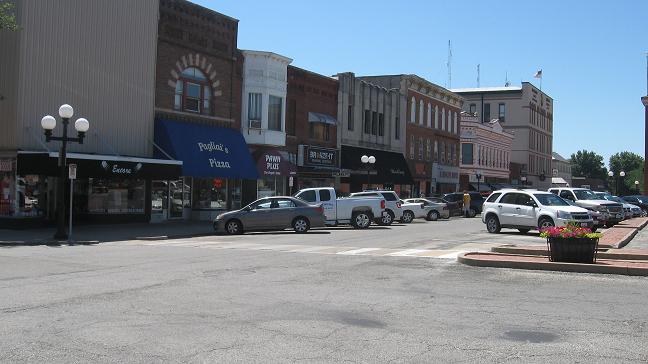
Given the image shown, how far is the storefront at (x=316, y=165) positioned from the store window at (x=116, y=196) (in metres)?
11.5

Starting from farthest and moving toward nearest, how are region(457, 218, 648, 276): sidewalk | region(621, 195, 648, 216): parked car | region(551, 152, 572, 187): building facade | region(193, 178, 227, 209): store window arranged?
1. region(551, 152, 572, 187): building facade
2. region(621, 195, 648, 216): parked car
3. region(193, 178, 227, 209): store window
4. region(457, 218, 648, 276): sidewalk

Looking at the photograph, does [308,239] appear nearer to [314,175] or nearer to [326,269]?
[326,269]

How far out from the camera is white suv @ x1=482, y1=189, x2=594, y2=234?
2318cm

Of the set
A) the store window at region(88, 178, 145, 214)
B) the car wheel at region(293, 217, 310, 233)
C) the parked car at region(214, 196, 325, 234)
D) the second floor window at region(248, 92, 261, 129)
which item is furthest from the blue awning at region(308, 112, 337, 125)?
the car wheel at region(293, 217, 310, 233)

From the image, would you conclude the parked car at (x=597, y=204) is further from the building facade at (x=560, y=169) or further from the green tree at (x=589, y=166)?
the green tree at (x=589, y=166)

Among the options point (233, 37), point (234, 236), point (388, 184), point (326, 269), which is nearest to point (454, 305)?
point (326, 269)

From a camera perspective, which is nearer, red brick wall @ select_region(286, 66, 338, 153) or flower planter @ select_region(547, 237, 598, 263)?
flower planter @ select_region(547, 237, 598, 263)

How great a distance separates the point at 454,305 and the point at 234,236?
16027mm

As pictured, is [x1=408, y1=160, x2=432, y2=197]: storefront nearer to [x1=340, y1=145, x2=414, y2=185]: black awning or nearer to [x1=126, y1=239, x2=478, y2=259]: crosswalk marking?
[x1=340, y1=145, x2=414, y2=185]: black awning

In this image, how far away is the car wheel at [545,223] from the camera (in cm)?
2342

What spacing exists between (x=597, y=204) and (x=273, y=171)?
16.0 m

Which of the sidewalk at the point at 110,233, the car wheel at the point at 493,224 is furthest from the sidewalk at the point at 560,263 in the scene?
the sidewalk at the point at 110,233

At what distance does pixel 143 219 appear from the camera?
95.9 ft

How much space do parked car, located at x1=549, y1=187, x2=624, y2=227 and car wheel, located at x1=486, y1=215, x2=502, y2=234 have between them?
4500 millimetres
